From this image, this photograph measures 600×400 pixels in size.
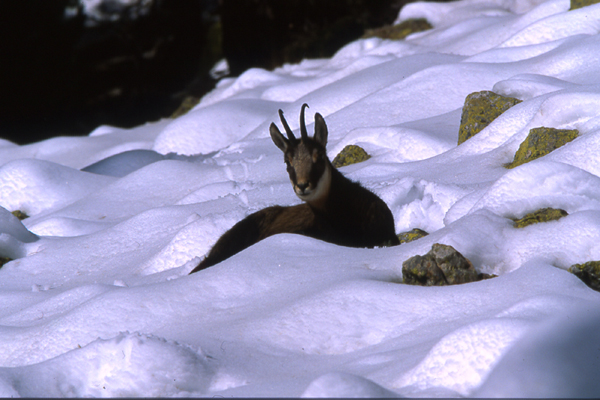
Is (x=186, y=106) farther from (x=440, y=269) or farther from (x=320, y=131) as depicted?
(x=440, y=269)

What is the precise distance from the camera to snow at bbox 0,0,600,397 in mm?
2057

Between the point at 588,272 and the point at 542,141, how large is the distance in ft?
5.84

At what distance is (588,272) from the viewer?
112 inches

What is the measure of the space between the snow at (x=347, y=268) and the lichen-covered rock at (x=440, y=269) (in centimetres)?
13

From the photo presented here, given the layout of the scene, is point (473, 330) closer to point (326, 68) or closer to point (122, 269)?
point (122, 269)

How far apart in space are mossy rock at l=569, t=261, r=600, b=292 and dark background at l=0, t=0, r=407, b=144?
12545 millimetres

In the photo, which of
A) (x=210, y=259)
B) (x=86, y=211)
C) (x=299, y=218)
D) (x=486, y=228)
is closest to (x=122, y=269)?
(x=210, y=259)

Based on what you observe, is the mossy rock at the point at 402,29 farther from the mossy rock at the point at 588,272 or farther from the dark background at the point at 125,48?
the mossy rock at the point at 588,272

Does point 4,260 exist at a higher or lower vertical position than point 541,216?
lower

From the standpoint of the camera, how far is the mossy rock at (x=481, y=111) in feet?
18.6

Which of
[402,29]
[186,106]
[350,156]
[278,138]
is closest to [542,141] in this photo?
[278,138]

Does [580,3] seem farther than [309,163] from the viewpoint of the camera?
Yes

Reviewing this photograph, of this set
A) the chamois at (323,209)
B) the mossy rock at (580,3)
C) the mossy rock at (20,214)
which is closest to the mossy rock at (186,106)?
the mossy rock at (20,214)

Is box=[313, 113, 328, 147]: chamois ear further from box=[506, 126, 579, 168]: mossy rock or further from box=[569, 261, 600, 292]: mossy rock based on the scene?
box=[569, 261, 600, 292]: mossy rock
